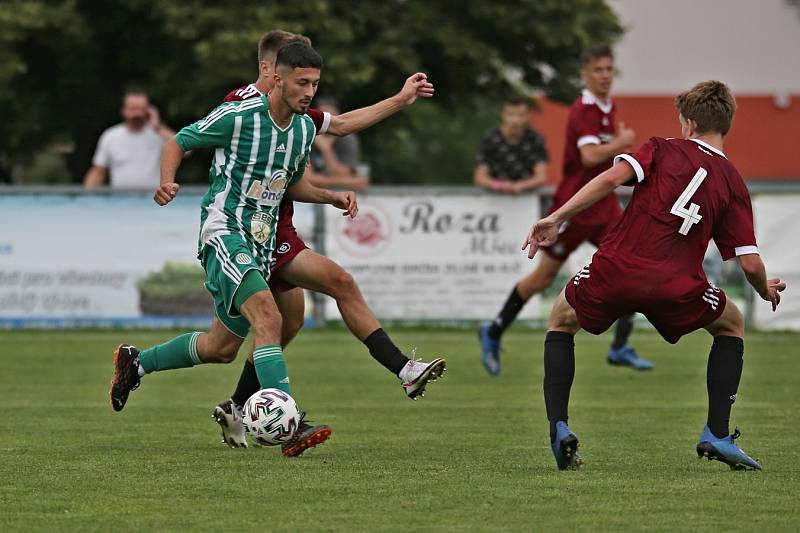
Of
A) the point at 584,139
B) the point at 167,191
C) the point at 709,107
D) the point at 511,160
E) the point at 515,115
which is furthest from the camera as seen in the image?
the point at 511,160

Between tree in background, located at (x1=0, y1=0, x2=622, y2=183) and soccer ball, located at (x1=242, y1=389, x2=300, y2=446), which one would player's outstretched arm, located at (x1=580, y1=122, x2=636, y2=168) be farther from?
tree in background, located at (x1=0, y1=0, x2=622, y2=183)

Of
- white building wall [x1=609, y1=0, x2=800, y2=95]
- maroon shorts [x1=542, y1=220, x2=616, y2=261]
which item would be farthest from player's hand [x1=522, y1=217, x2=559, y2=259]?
white building wall [x1=609, y1=0, x2=800, y2=95]

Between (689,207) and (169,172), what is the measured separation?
2.48 meters

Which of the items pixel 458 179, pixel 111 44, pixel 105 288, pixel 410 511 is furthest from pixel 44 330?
pixel 458 179

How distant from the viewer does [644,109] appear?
38781 mm

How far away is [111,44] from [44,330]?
13.2 metres

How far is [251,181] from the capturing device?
26.6 ft

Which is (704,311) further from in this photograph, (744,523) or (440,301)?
(440,301)

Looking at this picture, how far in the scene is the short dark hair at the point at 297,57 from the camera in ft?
26.1

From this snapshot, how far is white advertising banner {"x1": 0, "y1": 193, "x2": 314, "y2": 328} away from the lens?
1669cm

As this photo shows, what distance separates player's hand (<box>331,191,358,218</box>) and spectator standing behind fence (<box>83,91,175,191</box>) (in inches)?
343

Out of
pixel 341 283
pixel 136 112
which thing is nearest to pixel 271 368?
pixel 341 283

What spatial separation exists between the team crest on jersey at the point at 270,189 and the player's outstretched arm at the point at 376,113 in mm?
552

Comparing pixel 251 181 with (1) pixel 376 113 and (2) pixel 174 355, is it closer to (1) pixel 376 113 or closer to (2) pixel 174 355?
(1) pixel 376 113
